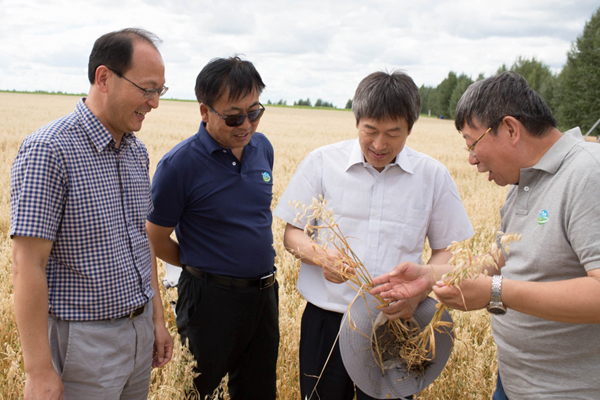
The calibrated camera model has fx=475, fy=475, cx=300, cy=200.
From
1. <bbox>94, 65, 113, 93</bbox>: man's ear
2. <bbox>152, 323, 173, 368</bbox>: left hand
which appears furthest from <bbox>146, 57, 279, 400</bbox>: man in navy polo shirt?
<bbox>94, 65, 113, 93</bbox>: man's ear

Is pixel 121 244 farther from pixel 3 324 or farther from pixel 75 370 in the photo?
pixel 3 324

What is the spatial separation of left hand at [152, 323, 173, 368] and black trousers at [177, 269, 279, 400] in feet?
0.51

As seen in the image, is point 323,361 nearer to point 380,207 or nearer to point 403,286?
point 403,286

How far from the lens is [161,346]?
100.0 inches

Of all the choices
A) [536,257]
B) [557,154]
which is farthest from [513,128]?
[536,257]

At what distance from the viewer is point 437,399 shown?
301cm

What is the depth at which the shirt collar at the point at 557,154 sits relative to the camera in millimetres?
1834

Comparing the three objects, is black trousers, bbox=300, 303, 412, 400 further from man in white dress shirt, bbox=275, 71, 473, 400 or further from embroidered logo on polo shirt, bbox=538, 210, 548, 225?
embroidered logo on polo shirt, bbox=538, 210, 548, 225

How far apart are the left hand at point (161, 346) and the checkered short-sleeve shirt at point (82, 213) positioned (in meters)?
0.35

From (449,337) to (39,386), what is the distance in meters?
1.72

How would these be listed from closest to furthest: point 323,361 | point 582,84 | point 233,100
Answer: point 323,361 → point 233,100 → point 582,84

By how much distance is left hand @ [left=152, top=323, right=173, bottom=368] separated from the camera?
252cm

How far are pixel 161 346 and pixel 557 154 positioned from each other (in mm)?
2107

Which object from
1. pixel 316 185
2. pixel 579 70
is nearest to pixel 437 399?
pixel 316 185
